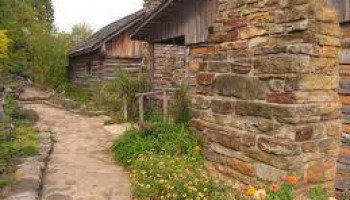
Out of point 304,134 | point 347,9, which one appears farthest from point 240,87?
point 347,9

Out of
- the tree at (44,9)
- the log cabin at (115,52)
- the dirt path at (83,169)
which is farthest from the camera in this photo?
the tree at (44,9)

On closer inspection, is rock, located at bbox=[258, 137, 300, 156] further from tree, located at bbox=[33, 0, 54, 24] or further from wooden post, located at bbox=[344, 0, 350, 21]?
tree, located at bbox=[33, 0, 54, 24]

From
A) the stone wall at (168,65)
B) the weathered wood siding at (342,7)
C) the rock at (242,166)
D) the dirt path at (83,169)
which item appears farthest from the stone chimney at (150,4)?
the weathered wood siding at (342,7)

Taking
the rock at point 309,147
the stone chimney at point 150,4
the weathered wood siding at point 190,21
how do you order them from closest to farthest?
the rock at point 309,147 → the weathered wood siding at point 190,21 → the stone chimney at point 150,4

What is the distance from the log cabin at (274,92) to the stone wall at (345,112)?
0.06 metres

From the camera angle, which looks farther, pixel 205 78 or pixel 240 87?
pixel 205 78

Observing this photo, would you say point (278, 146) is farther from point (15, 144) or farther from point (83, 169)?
point (15, 144)

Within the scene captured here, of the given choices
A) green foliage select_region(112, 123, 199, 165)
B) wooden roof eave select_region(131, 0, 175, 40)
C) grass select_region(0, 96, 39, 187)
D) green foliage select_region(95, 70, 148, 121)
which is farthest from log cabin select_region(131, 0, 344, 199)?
green foliage select_region(95, 70, 148, 121)

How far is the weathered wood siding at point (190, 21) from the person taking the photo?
834 cm

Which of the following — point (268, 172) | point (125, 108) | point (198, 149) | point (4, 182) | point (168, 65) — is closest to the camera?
point (268, 172)

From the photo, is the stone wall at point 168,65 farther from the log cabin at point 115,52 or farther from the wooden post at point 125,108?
the wooden post at point 125,108

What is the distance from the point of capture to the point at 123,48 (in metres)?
16.7

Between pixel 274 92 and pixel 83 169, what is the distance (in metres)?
3.94

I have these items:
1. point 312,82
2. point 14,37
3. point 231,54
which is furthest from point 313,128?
point 14,37
